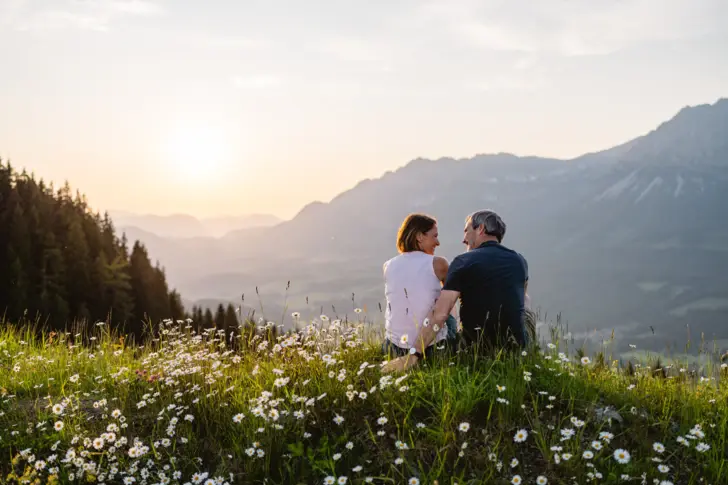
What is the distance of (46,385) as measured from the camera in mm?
7395

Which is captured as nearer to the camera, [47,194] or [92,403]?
[92,403]

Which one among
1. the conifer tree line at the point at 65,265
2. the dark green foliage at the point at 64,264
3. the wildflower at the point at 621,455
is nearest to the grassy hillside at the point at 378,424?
the wildflower at the point at 621,455

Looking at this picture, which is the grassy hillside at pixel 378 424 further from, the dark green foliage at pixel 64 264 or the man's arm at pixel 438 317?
the dark green foliage at pixel 64 264

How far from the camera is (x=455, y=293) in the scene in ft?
20.9

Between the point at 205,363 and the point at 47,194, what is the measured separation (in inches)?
2111

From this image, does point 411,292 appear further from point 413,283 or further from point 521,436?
point 521,436

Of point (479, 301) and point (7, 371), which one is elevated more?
point (479, 301)

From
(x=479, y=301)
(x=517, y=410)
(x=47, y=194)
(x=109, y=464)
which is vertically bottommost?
(x=109, y=464)

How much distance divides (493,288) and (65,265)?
4947 centimetres

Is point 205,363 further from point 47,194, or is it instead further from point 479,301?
point 47,194

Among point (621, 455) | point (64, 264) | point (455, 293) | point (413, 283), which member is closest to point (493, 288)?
point (455, 293)

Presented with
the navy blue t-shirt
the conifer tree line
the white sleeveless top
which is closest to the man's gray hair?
the navy blue t-shirt

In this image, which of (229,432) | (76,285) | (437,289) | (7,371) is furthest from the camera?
(76,285)

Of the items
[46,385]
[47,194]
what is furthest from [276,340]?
[47,194]
